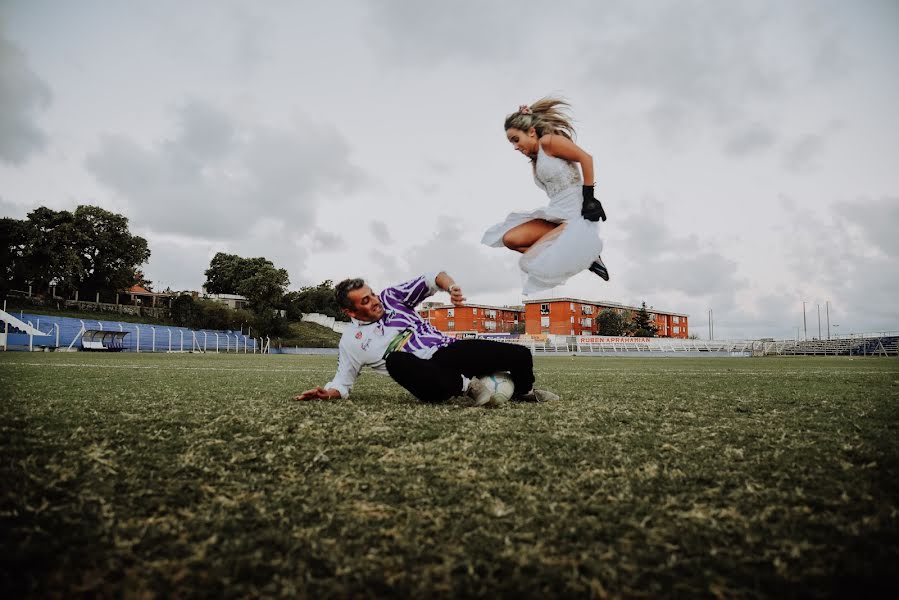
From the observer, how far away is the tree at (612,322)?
7231cm

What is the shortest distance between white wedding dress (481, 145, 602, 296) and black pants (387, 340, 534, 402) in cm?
64

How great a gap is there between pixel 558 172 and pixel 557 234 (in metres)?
0.52

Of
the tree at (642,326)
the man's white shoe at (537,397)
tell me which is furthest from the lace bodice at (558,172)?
the tree at (642,326)

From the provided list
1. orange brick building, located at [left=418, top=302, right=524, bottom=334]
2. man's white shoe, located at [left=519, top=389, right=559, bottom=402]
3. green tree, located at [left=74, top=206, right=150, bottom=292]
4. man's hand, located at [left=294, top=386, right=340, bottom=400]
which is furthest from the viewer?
orange brick building, located at [left=418, top=302, right=524, bottom=334]

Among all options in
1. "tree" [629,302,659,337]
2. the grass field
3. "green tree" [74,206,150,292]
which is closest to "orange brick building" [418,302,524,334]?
"tree" [629,302,659,337]

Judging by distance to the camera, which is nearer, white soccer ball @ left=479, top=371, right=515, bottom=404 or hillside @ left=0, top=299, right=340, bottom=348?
white soccer ball @ left=479, top=371, right=515, bottom=404

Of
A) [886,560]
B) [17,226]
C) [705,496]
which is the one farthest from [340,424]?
[17,226]

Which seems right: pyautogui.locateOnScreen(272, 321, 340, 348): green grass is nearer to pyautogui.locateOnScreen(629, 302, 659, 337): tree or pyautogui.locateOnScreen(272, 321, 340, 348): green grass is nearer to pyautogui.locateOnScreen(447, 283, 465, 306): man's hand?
pyautogui.locateOnScreen(629, 302, 659, 337): tree

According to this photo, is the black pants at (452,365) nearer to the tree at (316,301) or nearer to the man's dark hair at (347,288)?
the man's dark hair at (347,288)

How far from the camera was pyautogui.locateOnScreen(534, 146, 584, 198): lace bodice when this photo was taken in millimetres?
4141

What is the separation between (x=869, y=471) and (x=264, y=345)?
4667 cm

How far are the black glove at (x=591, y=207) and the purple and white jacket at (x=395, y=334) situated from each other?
1.40 m

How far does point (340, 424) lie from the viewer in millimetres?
3344

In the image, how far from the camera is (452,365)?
4445 millimetres
